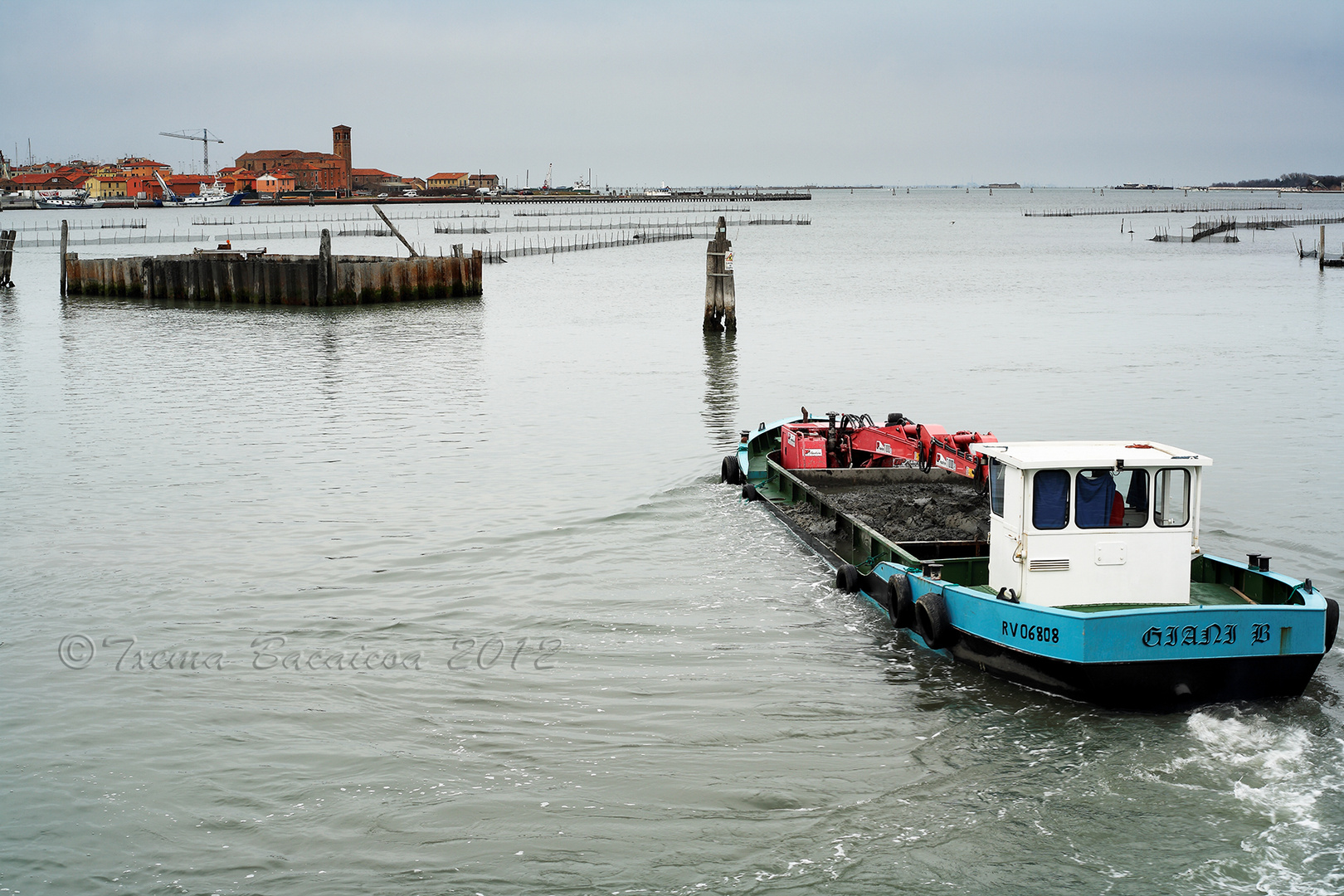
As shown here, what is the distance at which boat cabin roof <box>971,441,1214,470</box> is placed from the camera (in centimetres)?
1153

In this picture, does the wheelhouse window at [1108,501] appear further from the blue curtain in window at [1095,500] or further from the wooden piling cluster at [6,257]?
the wooden piling cluster at [6,257]

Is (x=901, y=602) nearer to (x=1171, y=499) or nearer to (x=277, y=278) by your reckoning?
(x=1171, y=499)

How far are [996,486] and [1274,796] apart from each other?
399cm

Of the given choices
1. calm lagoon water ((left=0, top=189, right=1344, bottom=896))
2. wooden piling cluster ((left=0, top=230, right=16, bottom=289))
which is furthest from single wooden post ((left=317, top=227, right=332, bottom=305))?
wooden piling cluster ((left=0, top=230, right=16, bottom=289))

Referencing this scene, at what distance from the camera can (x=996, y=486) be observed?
41.2 ft

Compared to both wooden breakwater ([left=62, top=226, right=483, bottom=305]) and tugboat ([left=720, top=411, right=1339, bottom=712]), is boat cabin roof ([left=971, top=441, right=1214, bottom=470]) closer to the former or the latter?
tugboat ([left=720, top=411, right=1339, bottom=712])

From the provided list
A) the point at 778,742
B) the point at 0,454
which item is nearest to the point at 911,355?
the point at 0,454

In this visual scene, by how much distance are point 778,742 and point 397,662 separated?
4.42 meters

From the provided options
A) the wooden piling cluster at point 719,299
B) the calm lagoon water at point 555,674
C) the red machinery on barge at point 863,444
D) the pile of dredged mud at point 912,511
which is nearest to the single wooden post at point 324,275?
the wooden piling cluster at point 719,299

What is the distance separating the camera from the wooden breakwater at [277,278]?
52.6 meters

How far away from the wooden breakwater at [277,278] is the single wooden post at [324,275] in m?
0.04

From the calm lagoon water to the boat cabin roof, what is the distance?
7.72ft

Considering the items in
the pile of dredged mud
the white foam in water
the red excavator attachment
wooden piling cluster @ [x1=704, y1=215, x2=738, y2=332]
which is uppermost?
wooden piling cluster @ [x1=704, y1=215, x2=738, y2=332]

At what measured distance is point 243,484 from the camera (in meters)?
21.0
